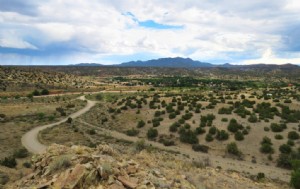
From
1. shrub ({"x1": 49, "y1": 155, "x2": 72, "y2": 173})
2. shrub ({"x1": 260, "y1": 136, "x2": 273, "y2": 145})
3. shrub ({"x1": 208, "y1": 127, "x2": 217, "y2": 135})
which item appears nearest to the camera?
shrub ({"x1": 49, "y1": 155, "x2": 72, "y2": 173})

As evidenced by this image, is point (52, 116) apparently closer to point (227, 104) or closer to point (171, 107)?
point (171, 107)

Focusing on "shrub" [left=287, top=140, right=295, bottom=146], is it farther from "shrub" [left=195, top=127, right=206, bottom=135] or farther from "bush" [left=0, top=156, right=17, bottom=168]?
"bush" [left=0, top=156, right=17, bottom=168]

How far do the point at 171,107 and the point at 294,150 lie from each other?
23759 mm

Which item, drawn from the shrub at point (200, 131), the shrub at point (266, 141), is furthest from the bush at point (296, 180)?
the shrub at point (200, 131)

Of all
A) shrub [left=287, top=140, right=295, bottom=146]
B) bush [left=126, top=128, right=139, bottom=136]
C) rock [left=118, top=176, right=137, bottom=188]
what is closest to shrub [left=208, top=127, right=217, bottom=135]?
shrub [left=287, top=140, right=295, bottom=146]

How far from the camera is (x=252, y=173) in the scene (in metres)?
28.1

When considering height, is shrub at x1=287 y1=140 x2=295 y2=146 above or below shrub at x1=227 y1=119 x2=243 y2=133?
below

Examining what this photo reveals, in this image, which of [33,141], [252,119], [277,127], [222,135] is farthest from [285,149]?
[33,141]

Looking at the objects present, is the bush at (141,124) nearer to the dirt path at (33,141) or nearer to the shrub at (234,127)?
the dirt path at (33,141)

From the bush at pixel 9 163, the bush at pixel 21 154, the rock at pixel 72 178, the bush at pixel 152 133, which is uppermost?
the rock at pixel 72 178

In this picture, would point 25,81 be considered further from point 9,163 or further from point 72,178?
point 72,178

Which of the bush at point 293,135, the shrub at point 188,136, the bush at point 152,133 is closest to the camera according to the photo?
the bush at point 293,135

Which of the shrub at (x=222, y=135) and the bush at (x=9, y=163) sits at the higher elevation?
the bush at (x=9, y=163)

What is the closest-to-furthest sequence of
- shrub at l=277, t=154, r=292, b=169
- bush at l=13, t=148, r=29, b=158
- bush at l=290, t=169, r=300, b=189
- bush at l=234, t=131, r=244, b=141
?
bush at l=290, t=169, r=300, b=189
bush at l=13, t=148, r=29, b=158
shrub at l=277, t=154, r=292, b=169
bush at l=234, t=131, r=244, b=141
